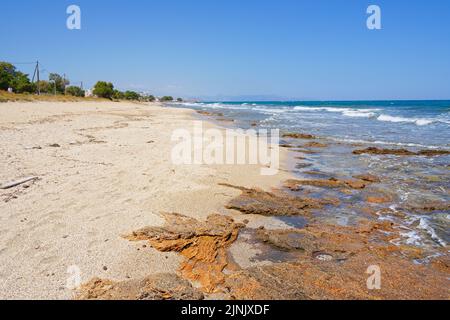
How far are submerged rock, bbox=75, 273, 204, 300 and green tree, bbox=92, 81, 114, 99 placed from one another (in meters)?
72.4

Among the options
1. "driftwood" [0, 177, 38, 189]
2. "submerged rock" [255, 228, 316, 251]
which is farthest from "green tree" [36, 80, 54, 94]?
"submerged rock" [255, 228, 316, 251]

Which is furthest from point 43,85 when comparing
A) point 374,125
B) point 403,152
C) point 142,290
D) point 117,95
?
point 142,290

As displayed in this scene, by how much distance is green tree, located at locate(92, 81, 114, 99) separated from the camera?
→ 70.1m

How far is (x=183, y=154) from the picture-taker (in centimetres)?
1048

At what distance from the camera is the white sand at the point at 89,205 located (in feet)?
12.2

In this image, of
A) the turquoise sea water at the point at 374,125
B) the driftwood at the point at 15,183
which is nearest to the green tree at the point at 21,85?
the turquoise sea water at the point at 374,125

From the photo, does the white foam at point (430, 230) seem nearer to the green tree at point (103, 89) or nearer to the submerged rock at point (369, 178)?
the submerged rock at point (369, 178)

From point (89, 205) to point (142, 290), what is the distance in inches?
103

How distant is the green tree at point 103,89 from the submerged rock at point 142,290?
2851 inches
